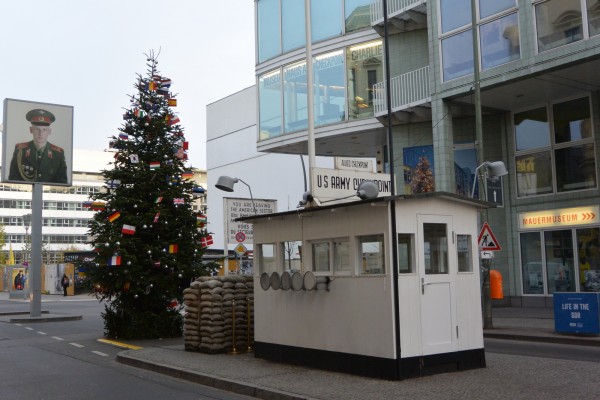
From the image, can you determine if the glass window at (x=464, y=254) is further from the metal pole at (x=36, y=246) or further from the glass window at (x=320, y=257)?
the metal pole at (x=36, y=246)

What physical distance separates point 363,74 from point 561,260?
1119 centimetres

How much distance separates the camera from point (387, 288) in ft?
31.8

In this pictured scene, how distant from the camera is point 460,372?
10172mm

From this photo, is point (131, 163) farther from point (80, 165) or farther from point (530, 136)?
point (80, 165)

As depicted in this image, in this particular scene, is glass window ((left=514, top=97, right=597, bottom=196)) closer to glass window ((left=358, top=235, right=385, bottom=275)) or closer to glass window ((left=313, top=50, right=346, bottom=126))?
glass window ((left=313, top=50, right=346, bottom=126))

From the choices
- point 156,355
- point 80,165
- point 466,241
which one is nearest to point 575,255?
point 466,241

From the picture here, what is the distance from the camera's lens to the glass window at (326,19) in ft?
95.2

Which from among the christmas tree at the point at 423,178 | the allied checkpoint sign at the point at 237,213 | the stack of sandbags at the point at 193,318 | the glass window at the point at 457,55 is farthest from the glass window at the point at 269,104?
the stack of sandbags at the point at 193,318

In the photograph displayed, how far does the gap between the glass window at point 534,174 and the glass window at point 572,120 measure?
889 mm

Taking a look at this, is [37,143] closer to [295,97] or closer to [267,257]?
[295,97]

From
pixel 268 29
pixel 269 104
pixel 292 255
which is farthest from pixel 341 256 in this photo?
pixel 268 29

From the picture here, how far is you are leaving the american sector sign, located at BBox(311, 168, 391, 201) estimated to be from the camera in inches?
491

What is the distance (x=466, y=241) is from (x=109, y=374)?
667cm

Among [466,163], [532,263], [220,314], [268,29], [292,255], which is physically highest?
[268,29]
